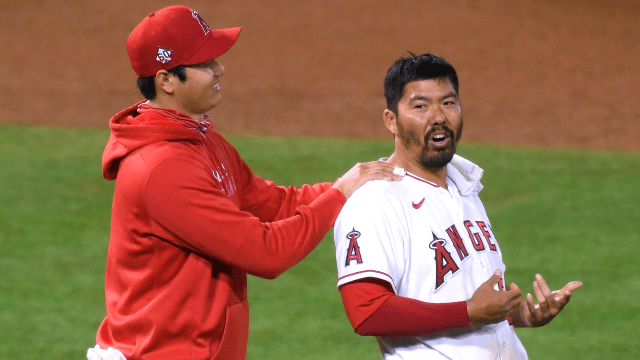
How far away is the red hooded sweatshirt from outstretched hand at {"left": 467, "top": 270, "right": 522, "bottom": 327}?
24.3 inches

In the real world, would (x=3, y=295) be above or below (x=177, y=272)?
below

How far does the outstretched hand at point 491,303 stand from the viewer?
Result: 2.73 meters

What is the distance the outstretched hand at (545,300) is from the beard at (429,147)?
1.79 feet

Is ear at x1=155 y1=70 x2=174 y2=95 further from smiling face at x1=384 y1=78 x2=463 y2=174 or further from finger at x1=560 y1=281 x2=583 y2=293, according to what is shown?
finger at x1=560 y1=281 x2=583 y2=293

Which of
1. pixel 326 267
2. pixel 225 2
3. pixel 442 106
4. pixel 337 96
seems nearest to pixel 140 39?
pixel 442 106

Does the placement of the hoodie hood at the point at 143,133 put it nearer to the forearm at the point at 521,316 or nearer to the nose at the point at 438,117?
the nose at the point at 438,117

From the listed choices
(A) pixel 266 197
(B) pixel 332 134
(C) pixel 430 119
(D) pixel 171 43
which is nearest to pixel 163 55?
(D) pixel 171 43

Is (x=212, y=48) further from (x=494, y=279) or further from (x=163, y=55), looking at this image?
(x=494, y=279)

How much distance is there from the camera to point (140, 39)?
121 inches

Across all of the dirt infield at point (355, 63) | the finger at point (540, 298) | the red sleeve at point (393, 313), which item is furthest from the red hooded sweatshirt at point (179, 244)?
the dirt infield at point (355, 63)

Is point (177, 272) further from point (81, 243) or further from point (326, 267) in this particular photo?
point (81, 243)

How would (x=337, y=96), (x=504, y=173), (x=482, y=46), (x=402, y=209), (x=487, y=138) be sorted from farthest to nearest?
(x=482, y=46)
(x=337, y=96)
(x=487, y=138)
(x=504, y=173)
(x=402, y=209)

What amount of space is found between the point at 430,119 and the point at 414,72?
0.59 feet

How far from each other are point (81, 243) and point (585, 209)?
5055 mm
